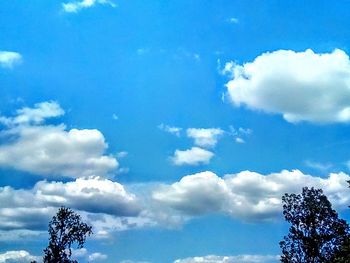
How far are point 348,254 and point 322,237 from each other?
16.6 m

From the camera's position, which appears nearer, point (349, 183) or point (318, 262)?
point (349, 183)

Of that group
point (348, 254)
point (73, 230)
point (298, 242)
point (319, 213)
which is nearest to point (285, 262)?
point (298, 242)

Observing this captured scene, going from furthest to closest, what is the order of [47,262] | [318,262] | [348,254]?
[47,262] → [318,262] → [348,254]

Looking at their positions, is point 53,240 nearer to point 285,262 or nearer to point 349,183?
point 285,262

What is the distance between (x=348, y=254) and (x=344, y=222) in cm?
1694

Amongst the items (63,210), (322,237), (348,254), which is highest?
(63,210)

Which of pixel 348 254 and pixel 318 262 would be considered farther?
pixel 318 262

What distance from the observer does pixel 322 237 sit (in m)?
62.0

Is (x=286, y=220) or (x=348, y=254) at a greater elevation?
(x=286, y=220)

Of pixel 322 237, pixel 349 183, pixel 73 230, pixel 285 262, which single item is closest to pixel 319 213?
pixel 322 237

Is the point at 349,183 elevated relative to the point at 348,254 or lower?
elevated

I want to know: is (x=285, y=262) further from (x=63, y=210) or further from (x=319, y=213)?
A: (x=63, y=210)

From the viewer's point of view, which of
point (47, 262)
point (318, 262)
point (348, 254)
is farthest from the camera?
point (47, 262)

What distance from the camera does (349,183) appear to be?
47.8 m
